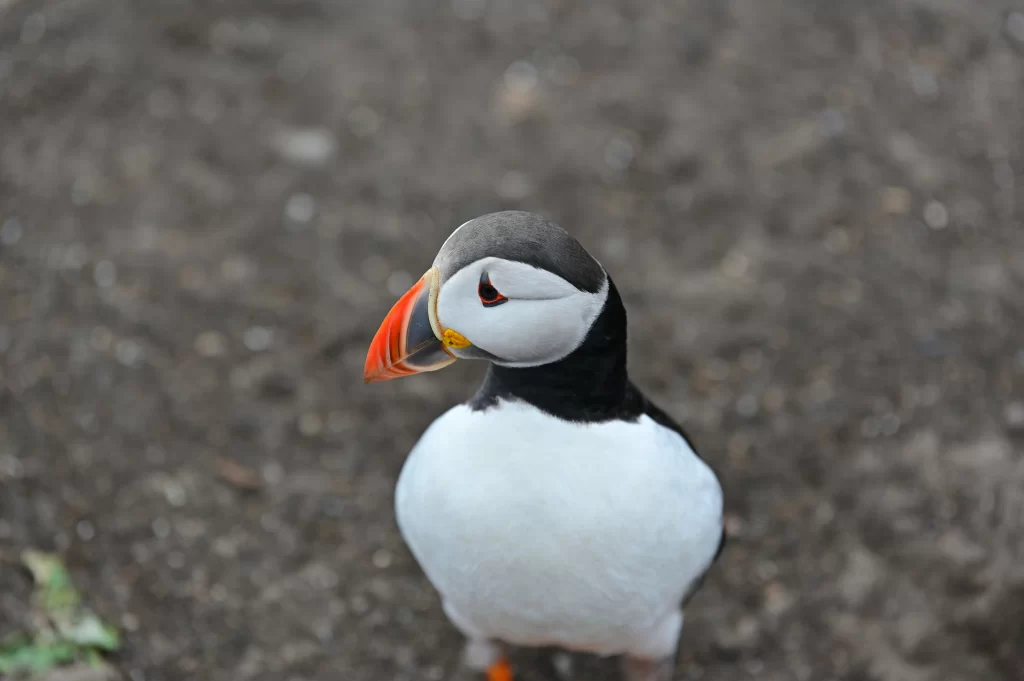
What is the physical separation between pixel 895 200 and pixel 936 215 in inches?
6.9

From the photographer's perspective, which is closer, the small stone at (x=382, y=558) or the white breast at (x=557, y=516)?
the white breast at (x=557, y=516)

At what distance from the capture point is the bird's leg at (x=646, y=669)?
9.61 feet

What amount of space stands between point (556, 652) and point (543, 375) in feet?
4.29

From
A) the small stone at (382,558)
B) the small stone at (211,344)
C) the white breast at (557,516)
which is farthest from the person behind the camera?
the small stone at (211,344)

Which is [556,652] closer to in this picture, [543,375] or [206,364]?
[543,375]

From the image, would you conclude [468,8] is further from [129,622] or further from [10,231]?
[129,622]

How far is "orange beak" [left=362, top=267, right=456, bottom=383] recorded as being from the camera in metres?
Result: 2.08

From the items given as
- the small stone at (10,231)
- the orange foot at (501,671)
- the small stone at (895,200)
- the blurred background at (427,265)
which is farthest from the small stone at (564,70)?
the orange foot at (501,671)

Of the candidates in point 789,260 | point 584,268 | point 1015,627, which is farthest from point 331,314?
point 1015,627

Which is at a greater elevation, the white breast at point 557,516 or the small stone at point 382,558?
the white breast at point 557,516

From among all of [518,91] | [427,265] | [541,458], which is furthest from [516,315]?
[518,91]

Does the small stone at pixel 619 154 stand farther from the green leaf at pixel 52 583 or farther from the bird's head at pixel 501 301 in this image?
the green leaf at pixel 52 583

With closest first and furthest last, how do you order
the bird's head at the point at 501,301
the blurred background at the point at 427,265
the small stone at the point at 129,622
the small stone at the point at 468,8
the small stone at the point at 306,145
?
the bird's head at the point at 501,301, the small stone at the point at 129,622, the blurred background at the point at 427,265, the small stone at the point at 306,145, the small stone at the point at 468,8

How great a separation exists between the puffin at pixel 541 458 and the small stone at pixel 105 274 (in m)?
2.07
